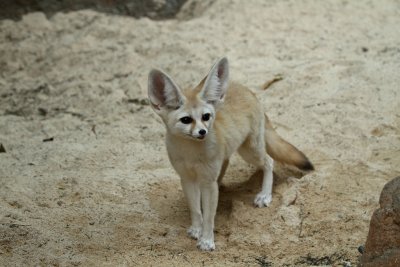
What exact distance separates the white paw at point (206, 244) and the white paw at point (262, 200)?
1.54 ft

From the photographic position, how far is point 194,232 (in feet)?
→ 11.8

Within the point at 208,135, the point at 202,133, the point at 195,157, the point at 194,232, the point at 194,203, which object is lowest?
the point at 194,232

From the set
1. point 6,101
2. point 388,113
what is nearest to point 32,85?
point 6,101

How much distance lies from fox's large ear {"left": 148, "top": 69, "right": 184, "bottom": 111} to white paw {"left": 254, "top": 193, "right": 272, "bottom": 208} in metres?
0.90

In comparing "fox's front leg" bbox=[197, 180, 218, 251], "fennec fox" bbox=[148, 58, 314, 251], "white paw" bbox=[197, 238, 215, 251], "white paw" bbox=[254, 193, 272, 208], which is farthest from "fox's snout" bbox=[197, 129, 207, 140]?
"white paw" bbox=[254, 193, 272, 208]

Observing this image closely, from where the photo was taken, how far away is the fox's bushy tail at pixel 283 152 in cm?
395

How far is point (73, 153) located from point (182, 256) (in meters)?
1.43

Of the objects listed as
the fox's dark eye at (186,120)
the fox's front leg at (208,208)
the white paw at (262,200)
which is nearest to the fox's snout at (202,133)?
the fox's dark eye at (186,120)

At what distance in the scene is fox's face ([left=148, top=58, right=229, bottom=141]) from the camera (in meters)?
3.25

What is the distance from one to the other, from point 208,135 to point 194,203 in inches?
17.8

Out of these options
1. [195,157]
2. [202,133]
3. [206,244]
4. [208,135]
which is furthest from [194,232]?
[202,133]

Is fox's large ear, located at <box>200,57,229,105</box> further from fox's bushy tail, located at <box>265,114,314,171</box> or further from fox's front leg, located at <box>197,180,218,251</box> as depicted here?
fox's bushy tail, located at <box>265,114,314,171</box>

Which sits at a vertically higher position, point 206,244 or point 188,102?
point 188,102

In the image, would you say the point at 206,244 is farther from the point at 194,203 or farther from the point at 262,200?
the point at 262,200
